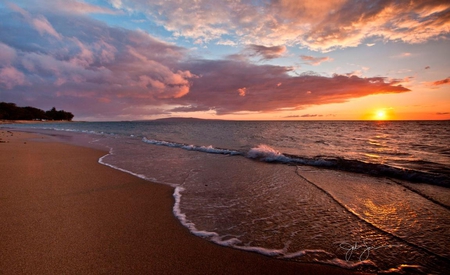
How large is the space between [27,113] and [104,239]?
616 ft

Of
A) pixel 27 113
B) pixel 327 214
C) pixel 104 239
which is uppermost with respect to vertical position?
pixel 27 113

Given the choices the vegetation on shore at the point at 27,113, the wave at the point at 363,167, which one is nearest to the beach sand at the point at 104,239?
the wave at the point at 363,167

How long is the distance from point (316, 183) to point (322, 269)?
5.26 metres

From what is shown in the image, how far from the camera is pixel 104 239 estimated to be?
382 centimetres

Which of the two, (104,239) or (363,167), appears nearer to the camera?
(104,239)

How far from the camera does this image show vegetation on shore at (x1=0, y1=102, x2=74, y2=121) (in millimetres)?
122675

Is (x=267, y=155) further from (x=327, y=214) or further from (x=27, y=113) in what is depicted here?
(x=27, y=113)

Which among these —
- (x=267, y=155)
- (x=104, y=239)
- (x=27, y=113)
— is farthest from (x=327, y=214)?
(x=27, y=113)

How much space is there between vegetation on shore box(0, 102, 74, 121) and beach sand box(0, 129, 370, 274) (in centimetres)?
16112

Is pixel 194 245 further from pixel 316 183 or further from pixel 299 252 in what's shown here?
pixel 316 183

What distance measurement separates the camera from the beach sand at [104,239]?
10.3 feet

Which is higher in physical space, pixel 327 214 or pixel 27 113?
pixel 27 113

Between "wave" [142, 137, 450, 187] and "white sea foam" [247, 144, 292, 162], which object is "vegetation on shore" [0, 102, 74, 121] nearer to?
"white sea foam" [247, 144, 292, 162]

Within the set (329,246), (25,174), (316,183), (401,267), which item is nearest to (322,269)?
(329,246)
